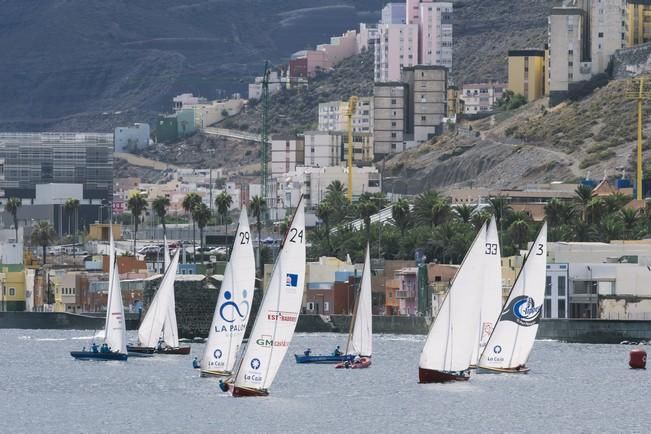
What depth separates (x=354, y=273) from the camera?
19625cm

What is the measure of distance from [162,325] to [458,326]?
38.5 m

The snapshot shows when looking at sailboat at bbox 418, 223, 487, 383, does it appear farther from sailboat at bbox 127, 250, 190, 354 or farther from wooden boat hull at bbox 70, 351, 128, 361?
sailboat at bbox 127, 250, 190, 354

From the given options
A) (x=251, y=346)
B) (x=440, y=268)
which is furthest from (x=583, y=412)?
(x=440, y=268)

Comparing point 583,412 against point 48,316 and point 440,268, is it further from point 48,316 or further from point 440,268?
point 48,316

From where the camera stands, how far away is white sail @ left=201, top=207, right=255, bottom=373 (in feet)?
357

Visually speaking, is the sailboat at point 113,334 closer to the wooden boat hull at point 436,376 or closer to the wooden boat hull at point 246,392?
the wooden boat hull at point 436,376

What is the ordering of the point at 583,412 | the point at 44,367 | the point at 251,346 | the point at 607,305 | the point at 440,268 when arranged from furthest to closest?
the point at 440,268 < the point at 607,305 < the point at 44,367 < the point at 583,412 < the point at 251,346

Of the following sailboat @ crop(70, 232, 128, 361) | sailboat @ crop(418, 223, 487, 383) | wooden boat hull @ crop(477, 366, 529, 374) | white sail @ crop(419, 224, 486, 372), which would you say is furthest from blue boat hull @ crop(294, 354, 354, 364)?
white sail @ crop(419, 224, 486, 372)

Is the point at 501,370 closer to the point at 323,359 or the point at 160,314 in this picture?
the point at 323,359

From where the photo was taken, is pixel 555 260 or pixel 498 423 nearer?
pixel 498 423

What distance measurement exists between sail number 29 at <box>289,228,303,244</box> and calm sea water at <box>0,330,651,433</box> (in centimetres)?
762

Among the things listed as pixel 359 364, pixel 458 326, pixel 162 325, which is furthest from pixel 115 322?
pixel 458 326

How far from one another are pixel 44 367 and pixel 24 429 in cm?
3911

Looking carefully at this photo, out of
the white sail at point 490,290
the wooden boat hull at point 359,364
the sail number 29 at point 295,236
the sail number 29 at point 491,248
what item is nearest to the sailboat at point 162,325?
the wooden boat hull at point 359,364
